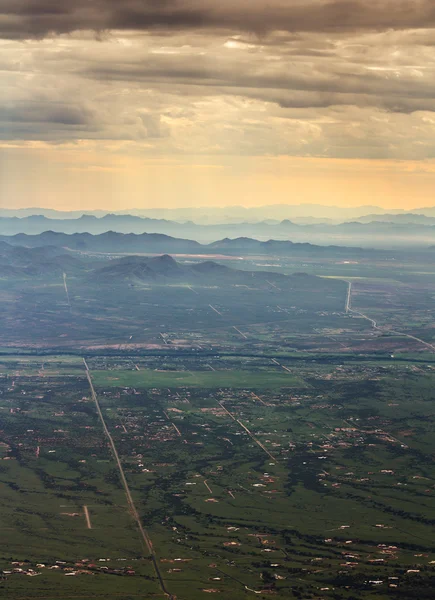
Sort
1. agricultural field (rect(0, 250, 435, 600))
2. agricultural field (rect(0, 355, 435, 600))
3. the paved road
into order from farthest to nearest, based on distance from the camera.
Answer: agricultural field (rect(0, 355, 435, 600))
agricultural field (rect(0, 250, 435, 600))
the paved road

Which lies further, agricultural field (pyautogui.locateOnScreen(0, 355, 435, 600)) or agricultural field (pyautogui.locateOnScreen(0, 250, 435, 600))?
agricultural field (pyautogui.locateOnScreen(0, 355, 435, 600))

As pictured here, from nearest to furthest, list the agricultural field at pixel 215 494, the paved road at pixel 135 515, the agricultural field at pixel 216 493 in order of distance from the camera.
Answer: the paved road at pixel 135 515, the agricultural field at pixel 215 494, the agricultural field at pixel 216 493

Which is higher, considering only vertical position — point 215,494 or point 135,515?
point 215,494

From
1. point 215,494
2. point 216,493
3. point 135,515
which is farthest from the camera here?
point 216,493

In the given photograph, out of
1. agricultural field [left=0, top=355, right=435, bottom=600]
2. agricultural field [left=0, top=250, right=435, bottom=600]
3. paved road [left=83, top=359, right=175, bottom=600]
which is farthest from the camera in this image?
agricultural field [left=0, top=355, right=435, bottom=600]

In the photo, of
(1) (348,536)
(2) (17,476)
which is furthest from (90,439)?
(1) (348,536)

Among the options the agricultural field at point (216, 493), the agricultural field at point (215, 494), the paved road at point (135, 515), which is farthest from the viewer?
the agricultural field at point (216, 493)

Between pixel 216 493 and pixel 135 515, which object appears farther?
pixel 216 493

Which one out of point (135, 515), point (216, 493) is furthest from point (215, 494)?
point (135, 515)

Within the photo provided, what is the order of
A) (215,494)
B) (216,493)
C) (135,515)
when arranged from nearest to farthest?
(135,515) < (215,494) < (216,493)

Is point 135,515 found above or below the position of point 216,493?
below

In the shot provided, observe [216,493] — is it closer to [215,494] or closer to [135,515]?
[215,494]

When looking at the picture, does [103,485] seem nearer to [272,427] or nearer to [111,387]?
[272,427]
